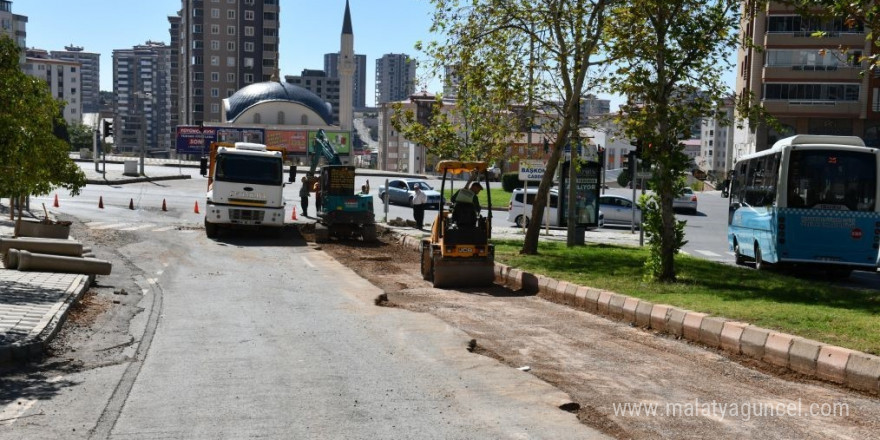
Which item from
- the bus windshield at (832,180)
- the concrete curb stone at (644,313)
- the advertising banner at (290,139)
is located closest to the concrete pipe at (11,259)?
the concrete curb stone at (644,313)

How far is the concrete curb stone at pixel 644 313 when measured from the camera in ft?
41.7

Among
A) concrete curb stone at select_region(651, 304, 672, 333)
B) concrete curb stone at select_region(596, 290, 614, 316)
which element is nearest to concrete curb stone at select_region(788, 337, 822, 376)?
concrete curb stone at select_region(651, 304, 672, 333)

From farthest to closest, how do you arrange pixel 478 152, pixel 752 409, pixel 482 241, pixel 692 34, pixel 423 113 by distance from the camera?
pixel 423 113 → pixel 478 152 → pixel 482 241 → pixel 692 34 → pixel 752 409

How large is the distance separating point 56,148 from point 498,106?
34.1ft

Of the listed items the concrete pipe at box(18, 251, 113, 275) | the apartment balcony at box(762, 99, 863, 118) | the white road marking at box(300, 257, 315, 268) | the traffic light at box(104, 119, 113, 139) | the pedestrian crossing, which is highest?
the apartment balcony at box(762, 99, 863, 118)

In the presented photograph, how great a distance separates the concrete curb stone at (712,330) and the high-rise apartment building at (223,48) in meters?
136

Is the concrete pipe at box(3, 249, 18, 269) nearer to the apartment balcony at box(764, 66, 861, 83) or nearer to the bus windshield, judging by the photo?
the bus windshield

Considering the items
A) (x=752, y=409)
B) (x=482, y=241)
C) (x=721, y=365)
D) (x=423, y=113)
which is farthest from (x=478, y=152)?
(x=423, y=113)

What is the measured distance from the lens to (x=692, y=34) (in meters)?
16.5

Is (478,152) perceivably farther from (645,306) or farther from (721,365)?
(721,365)

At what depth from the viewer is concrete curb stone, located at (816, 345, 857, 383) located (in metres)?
9.07

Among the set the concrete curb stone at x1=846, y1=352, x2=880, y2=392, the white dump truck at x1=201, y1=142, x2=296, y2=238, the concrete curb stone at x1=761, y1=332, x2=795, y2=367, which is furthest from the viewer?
the white dump truck at x1=201, y1=142, x2=296, y2=238

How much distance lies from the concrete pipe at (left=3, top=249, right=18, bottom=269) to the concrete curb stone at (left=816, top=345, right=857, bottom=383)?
13.3 metres

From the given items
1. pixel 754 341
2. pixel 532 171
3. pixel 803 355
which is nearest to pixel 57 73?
pixel 532 171
